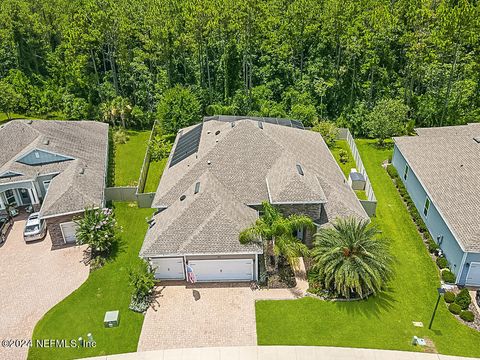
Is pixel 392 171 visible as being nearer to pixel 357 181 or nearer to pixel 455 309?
pixel 357 181

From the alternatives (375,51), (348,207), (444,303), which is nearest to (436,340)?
(444,303)

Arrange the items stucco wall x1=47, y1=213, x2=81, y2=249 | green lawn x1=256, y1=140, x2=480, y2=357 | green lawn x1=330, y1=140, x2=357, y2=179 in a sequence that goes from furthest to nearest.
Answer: green lawn x1=330, y1=140, x2=357, y2=179 → stucco wall x1=47, y1=213, x2=81, y2=249 → green lawn x1=256, y1=140, x2=480, y2=357

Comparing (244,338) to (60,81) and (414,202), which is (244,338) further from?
(60,81)

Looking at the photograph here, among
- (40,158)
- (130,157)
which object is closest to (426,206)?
(130,157)

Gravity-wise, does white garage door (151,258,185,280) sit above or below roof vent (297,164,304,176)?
below

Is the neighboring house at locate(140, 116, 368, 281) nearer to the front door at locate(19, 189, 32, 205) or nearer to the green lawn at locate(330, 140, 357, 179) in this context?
the green lawn at locate(330, 140, 357, 179)

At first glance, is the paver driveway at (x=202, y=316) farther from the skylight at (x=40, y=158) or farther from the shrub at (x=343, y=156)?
the shrub at (x=343, y=156)

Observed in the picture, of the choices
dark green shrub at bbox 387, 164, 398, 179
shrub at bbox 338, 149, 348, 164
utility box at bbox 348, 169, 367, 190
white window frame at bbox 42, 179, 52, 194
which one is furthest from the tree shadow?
white window frame at bbox 42, 179, 52, 194
